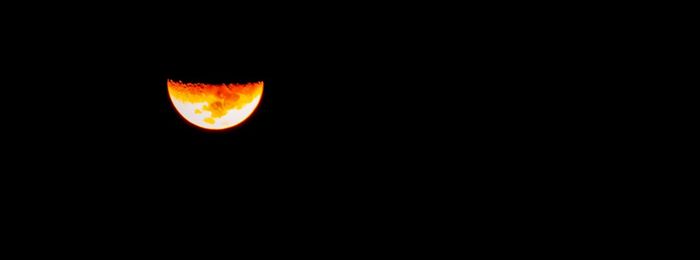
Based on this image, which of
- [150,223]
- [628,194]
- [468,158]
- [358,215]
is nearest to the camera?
[628,194]

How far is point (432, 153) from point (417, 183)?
0.62 ft

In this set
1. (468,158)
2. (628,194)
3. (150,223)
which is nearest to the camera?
(628,194)

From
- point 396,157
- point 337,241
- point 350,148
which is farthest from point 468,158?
point 337,241

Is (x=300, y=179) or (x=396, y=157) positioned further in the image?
(x=300, y=179)

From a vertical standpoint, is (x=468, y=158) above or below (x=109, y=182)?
below

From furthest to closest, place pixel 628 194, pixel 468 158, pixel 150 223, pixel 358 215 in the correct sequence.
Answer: pixel 150 223 < pixel 358 215 < pixel 468 158 < pixel 628 194

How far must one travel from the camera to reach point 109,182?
2.58 m

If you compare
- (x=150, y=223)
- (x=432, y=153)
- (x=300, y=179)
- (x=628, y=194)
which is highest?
(x=150, y=223)

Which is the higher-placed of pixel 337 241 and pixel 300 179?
pixel 300 179

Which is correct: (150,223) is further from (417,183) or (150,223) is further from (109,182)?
(417,183)

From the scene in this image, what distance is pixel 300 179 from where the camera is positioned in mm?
2543

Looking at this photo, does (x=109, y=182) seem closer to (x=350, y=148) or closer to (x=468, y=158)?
(x=350, y=148)

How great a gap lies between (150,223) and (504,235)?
6.60 ft

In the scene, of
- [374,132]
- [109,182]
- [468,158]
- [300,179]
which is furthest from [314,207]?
[109,182]
